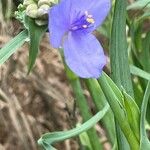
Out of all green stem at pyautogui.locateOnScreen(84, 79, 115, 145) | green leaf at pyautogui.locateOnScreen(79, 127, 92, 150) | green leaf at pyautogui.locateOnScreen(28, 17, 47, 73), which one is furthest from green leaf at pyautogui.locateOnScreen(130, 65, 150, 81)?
green leaf at pyautogui.locateOnScreen(28, 17, 47, 73)

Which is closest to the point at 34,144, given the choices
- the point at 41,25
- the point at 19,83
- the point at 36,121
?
the point at 36,121

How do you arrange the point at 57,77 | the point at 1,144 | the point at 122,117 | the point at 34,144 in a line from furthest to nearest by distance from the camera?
the point at 57,77 → the point at 1,144 → the point at 34,144 → the point at 122,117

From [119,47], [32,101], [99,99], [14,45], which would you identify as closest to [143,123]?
[119,47]

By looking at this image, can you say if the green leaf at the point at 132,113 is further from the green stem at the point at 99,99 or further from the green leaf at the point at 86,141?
the green leaf at the point at 86,141

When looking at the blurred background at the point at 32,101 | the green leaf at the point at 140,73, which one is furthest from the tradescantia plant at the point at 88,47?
the blurred background at the point at 32,101

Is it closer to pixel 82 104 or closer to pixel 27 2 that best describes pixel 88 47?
pixel 27 2

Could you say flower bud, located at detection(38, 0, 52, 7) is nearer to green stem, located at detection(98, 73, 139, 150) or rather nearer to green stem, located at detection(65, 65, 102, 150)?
green stem, located at detection(98, 73, 139, 150)

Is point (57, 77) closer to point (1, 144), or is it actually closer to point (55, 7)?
point (1, 144)
